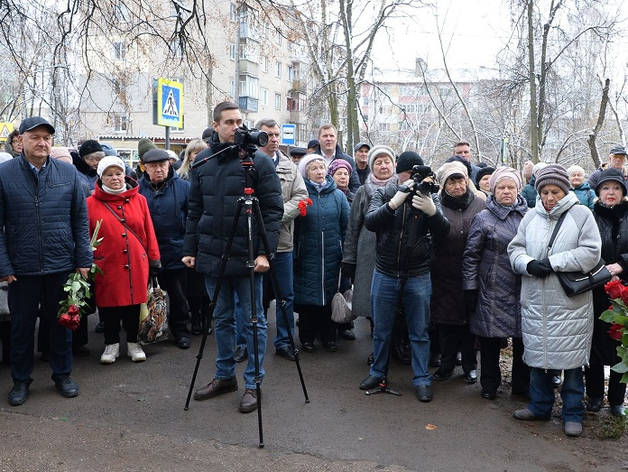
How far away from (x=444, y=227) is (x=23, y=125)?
11.5ft

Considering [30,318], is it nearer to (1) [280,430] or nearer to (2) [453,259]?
(1) [280,430]

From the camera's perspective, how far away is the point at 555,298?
181 inches

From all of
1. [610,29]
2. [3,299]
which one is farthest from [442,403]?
[610,29]

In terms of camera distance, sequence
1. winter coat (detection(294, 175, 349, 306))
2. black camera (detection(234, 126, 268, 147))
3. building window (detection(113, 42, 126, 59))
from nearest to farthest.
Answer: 1. black camera (detection(234, 126, 268, 147))
2. winter coat (detection(294, 175, 349, 306))
3. building window (detection(113, 42, 126, 59))

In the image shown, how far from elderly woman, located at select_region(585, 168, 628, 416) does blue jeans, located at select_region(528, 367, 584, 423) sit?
325mm

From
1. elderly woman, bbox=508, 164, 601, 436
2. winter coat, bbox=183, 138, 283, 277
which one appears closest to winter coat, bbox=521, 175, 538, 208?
elderly woman, bbox=508, 164, 601, 436

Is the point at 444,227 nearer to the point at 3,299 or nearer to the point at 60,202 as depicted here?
the point at 60,202

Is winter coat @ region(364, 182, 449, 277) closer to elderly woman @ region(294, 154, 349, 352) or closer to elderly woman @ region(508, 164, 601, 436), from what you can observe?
elderly woman @ region(508, 164, 601, 436)

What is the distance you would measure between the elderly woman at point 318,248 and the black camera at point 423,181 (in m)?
1.62

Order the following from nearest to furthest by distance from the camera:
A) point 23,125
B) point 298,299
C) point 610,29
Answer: point 23,125, point 298,299, point 610,29

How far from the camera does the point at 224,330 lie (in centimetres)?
518

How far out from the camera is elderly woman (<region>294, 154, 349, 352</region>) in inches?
254

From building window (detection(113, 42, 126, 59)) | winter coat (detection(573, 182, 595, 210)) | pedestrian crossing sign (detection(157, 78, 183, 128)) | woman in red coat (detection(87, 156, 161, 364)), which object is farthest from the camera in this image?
pedestrian crossing sign (detection(157, 78, 183, 128))

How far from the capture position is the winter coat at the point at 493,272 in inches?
202
